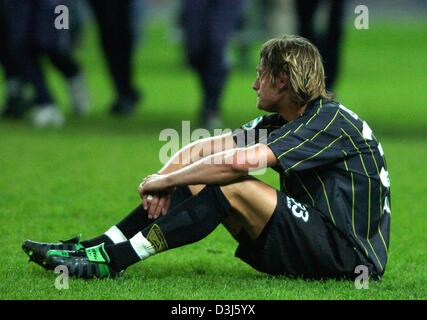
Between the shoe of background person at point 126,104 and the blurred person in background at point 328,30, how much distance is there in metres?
2.42

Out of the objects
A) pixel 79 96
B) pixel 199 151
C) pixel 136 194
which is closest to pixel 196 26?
pixel 79 96

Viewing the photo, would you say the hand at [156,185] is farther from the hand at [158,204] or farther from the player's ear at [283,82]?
the player's ear at [283,82]

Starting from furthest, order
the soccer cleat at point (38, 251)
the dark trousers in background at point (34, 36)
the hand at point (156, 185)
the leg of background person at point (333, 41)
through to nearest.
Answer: the leg of background person at point (333, 41), the dark trousers in background at point (34, 36), the soccer cleat at point (38, 251), the hand at point (156, 185)

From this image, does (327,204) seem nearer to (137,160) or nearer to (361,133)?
(361,133)

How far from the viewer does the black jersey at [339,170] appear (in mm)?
5430

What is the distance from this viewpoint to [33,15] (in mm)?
12586

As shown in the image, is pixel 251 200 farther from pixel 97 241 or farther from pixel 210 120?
pixel 210 120

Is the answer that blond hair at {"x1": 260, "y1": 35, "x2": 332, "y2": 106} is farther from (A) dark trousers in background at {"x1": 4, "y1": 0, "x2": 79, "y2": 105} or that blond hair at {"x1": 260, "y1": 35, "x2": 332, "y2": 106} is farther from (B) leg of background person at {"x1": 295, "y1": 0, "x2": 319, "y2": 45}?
(B) leg of background person at {"x1": 295, "y1": 0, "x2": 319, "y2": 45}

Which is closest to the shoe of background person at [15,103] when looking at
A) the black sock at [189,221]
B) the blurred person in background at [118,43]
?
the blurred person in background at [118,43]

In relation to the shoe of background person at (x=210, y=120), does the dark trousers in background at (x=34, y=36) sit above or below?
above

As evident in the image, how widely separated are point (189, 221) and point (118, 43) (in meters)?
9.51

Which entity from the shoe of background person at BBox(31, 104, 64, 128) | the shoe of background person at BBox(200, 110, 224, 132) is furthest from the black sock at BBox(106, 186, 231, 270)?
the shoe of background person at BBox(31, 104, 64, 128)

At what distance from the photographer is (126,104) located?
14.7 meters

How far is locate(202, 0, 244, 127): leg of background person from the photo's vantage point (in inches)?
477
